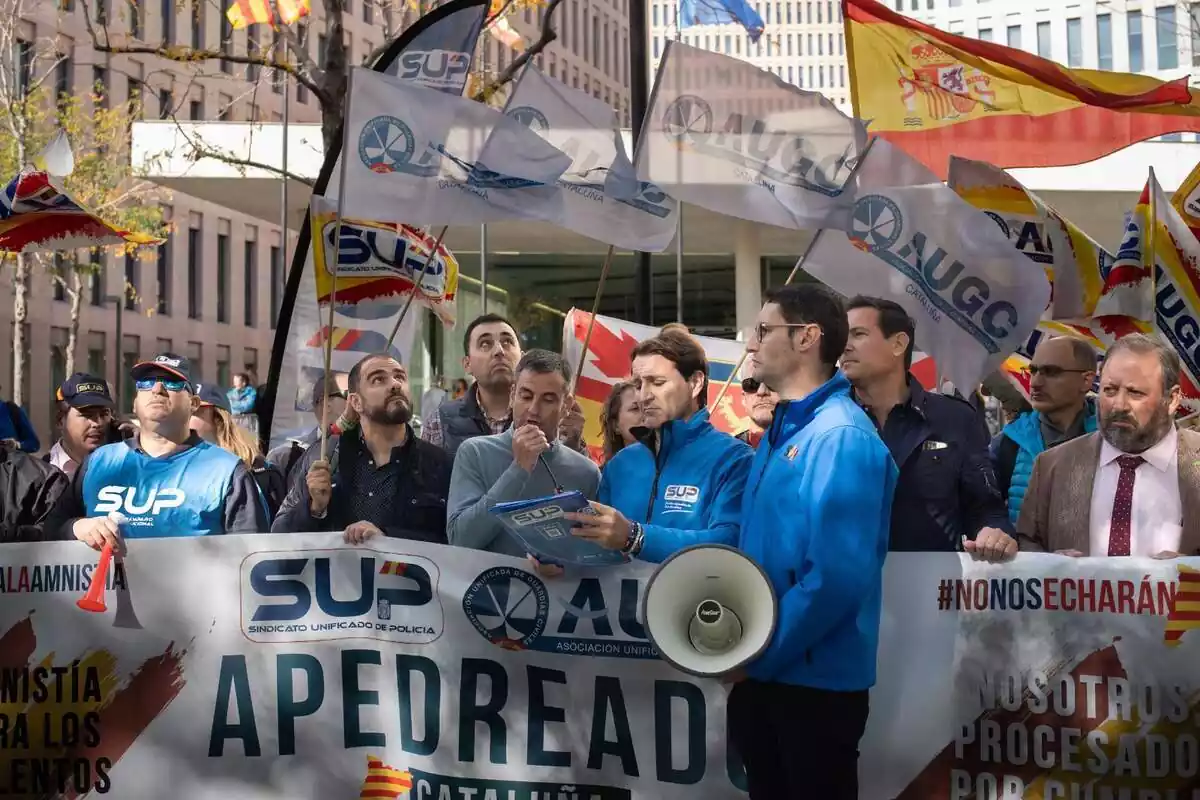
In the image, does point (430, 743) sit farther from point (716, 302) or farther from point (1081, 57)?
point (1081, 57)

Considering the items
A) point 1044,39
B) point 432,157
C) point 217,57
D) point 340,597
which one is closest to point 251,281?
point 1044,39

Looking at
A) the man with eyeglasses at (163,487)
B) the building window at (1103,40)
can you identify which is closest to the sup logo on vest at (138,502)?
the man with eyeglasses at (163,487)

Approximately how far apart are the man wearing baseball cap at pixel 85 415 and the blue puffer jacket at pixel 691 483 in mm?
4884

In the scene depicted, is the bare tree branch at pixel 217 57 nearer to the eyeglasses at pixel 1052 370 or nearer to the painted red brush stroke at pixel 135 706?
the eyeglasses at pixel 1052 370

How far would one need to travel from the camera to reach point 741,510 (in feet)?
16.0

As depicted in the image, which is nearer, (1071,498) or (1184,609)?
(1184,609)

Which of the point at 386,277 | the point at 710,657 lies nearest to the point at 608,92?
the point at 386,277

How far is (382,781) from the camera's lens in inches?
222

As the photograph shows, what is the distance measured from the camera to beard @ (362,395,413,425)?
6195 millimetres

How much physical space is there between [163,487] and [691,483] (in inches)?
85.7

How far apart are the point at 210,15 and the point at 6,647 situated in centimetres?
5184

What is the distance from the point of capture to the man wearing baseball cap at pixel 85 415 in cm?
915

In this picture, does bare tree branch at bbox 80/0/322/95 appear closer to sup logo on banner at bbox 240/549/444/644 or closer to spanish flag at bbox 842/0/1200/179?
spanish flag at bbox 842/0/1200/179

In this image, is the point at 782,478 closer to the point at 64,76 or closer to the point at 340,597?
the point at 340,597
